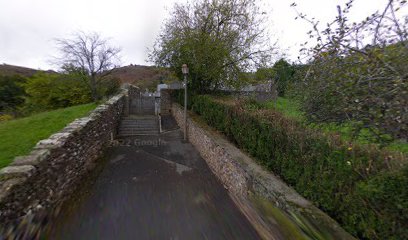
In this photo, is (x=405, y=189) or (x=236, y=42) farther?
(x=236, y=42)

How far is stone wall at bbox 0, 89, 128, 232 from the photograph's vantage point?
9.66ft

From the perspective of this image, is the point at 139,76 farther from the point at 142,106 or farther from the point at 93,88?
the point at 93,88

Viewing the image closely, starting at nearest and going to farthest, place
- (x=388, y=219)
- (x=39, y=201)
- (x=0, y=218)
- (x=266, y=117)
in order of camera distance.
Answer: (x=388, y=219), (x=0, y=218), (x=39, y=201), (x=266, y=117)

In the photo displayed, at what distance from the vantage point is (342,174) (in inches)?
106

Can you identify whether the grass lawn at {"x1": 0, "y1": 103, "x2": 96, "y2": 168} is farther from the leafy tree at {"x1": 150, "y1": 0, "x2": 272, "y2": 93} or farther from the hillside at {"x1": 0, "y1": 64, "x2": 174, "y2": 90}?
the hillside at {"x1": 0, "y1": 64, "x2": 174, "y2": 90}

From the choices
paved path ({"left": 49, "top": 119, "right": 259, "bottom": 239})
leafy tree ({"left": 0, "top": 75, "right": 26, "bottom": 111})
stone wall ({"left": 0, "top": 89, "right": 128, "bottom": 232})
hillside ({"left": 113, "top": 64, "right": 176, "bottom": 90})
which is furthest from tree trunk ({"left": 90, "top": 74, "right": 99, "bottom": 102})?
hillside ({"left": 113, "top": 64, "right": 176, "bottom": 90})

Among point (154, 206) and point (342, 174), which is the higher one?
point (342, 174)

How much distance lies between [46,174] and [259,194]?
161 inches

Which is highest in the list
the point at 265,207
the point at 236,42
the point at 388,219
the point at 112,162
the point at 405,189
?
the point at 236,42

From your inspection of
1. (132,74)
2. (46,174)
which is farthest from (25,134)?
(132,74)

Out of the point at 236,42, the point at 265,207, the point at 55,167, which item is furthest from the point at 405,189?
the point at 236,42

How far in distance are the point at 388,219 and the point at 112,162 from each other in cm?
712

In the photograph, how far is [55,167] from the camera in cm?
409

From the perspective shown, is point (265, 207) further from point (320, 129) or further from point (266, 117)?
point (266, 117)
